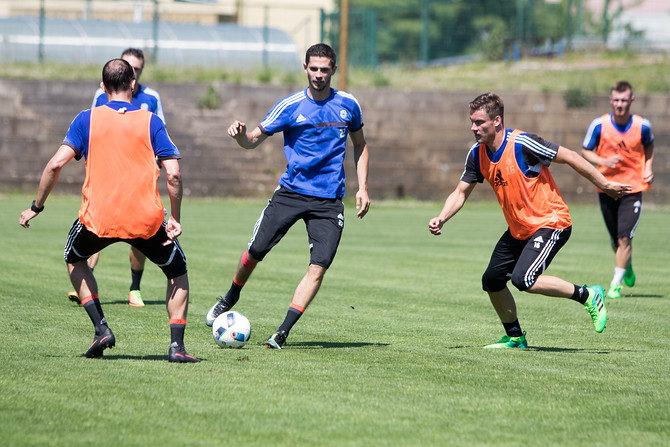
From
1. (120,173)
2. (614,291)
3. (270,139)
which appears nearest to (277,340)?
(120,173)

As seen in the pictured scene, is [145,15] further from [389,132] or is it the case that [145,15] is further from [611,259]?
[611,259]

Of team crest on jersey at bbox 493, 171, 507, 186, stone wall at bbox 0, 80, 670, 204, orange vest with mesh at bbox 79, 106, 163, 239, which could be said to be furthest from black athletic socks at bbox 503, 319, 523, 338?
stone wall at bbox 0, 80, 670, 204

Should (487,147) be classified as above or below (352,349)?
above

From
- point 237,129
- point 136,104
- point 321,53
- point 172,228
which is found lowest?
point 172,228

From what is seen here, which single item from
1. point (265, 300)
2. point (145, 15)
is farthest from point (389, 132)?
point (265, 300)

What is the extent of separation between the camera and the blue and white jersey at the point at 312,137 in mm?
7902

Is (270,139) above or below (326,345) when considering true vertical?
above

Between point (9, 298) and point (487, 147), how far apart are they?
5.25 meters

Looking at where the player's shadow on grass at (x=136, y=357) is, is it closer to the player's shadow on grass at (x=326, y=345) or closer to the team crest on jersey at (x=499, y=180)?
the player's shadow on grass at (x=326, y=345)

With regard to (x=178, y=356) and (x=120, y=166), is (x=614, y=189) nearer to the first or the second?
(x=178, y=356)

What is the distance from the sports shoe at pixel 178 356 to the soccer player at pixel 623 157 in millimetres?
6753

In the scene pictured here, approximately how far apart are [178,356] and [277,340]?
107 cm

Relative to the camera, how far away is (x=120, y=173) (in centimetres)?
Answer: 638

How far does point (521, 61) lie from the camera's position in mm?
39812
